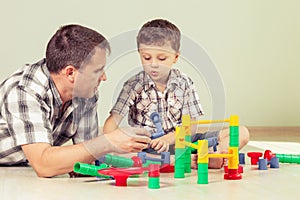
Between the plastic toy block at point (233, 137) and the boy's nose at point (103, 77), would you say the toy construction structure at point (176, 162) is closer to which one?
the plastic toy block at point (233, 137)

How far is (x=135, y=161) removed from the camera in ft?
4.39

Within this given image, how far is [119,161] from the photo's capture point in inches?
52.0

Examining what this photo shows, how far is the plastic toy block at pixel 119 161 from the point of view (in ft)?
4.31

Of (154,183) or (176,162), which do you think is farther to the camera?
(176,162)

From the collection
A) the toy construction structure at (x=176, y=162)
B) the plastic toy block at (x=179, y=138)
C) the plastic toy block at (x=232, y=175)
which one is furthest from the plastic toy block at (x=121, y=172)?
the plastic toy block at (x=232, y=175)

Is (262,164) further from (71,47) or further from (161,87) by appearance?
(71,47)

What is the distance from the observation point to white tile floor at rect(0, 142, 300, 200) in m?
1.16

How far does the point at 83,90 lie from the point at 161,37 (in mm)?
218

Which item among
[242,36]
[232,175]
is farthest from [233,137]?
[242,36]

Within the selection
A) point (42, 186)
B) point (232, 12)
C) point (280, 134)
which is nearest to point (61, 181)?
point (42, 186)

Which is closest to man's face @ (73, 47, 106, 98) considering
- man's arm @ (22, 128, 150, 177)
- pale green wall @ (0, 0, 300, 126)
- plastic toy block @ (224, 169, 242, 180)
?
man's arm @ (22, 128, 150, 177)

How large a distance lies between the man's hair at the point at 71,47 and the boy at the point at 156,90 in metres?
0.13

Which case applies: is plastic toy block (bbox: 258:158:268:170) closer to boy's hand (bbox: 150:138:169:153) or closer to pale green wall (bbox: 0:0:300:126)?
boy's hand (bbox: 150:138:169:153)

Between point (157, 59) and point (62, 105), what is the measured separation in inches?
12.2
